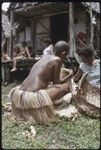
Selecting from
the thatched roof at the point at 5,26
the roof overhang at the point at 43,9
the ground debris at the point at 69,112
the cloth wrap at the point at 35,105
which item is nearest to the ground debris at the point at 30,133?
the cloth wrap at the point at 35,105

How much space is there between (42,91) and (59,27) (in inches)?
442

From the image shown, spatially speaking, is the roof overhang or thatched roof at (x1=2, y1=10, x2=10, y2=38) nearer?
the roof overhang

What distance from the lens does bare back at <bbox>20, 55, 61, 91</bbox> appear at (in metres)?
5.23

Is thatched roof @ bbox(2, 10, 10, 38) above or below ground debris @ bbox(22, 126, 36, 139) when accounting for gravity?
above

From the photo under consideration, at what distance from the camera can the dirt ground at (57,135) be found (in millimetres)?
4180

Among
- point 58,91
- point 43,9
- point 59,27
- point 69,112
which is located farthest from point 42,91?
point 59,27

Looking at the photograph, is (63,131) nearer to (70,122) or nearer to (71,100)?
(70,122)

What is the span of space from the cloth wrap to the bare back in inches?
5.7

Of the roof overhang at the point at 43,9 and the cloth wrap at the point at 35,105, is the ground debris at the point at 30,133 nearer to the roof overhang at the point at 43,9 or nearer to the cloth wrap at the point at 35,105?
the cloth wrap at the point at 35,105

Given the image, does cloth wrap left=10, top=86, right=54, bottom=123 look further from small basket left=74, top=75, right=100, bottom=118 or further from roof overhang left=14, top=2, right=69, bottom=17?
roof overhang left=14, top=2, right=69, bottom=17

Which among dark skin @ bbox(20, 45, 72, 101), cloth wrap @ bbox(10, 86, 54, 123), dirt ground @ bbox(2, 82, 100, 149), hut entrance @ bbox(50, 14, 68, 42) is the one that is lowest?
dirt ground @ bbox(2, 82, 100, 149)

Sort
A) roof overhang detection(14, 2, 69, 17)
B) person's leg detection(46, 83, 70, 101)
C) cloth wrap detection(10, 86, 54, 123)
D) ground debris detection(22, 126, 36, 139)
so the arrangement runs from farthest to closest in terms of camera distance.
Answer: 1. roof overhang detection(14, 2, 69, 17)
2. person's leg detection(46, 83, 70, 101)
3. cloth wrap detection(10, 86, 54, 123)
4. ground debris detection(22, 126, 36, 139)

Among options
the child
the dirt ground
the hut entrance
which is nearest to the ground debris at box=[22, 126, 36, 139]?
the dirt ground

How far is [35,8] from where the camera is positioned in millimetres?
13570
